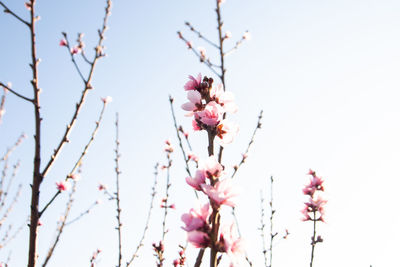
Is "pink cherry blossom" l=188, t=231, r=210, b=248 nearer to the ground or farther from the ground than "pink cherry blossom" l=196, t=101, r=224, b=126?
nearer to the ground

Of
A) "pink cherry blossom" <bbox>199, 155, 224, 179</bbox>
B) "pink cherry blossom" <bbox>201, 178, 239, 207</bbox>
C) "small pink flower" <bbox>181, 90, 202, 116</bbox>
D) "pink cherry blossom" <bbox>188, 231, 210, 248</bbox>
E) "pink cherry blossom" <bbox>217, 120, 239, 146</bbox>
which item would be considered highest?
"small pink flower" <bbox>181, 90, 202, 116</bbox>

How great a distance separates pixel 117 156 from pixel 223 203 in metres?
3.56

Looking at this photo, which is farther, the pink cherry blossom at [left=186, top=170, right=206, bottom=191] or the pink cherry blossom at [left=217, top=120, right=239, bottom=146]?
the pink cherry blossom at [left=217, top=120, right=239, bottom=146]

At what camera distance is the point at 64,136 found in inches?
72.5

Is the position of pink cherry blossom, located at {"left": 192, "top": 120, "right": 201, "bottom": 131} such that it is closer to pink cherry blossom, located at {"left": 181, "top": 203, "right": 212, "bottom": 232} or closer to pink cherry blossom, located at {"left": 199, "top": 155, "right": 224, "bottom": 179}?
pink cherry blossom, located at {"left": 199, "top": 155, "right": 224, "bottom": 179}

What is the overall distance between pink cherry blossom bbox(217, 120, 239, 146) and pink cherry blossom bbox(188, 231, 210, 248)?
2.44 ft

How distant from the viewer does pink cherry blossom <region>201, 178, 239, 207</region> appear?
127cm

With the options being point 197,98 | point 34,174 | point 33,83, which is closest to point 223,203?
point 197,98

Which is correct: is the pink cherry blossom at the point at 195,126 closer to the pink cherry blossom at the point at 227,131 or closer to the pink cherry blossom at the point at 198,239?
the pink cherry blossom at the point at 227,131

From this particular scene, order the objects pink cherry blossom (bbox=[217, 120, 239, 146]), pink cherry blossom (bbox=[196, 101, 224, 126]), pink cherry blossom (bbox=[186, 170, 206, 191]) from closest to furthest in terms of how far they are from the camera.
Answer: pink cherry blossom (bbox=[186, 170, 206, 191])
pink cherry blossom (bbox=[196, 101, 224, 126])
pink cherry blossom (bbox=[217, 120, 239, 146])

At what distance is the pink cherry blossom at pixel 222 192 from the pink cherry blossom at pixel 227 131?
23.3 inches

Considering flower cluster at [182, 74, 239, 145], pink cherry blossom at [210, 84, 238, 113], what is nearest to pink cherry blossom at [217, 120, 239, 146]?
flower cluster at [182, 74, 239, 145]

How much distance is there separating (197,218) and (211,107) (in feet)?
2.35

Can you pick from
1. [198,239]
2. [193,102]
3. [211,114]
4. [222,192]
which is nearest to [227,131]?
[211,114]
